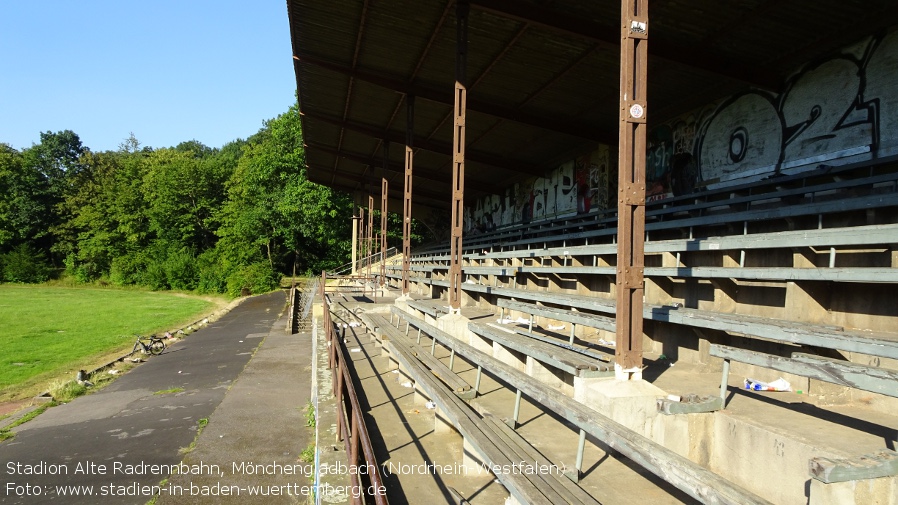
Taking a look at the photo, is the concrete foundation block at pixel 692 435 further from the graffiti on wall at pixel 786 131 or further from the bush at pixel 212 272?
the bush at pixel 212 272

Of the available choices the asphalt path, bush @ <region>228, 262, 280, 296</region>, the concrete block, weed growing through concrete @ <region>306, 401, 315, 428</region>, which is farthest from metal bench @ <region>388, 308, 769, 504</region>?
bush @ <region>228, 262, 280, 296</region>

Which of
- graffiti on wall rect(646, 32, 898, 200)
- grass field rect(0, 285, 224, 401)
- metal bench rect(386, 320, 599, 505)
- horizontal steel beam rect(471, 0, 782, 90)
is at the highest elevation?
horizontal steel beam rect(471, 0, 782, 90)

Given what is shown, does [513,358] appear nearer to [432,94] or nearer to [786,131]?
[786,131]

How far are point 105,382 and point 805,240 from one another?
19.7 m

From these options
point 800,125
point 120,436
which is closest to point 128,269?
point 120,436

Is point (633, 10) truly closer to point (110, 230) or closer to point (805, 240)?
Result: point (805, 240)

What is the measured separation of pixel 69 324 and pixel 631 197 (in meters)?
37.5

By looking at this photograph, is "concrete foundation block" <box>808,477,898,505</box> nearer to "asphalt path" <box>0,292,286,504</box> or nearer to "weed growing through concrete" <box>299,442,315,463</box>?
"weed growing through concrete" <box>299,442,315,463</box>

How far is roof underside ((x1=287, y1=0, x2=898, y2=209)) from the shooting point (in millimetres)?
9805

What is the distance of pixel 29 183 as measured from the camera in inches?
2486

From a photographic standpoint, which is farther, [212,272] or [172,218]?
[172,218]

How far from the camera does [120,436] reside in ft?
37.1

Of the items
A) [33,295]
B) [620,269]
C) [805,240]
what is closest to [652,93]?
[805,240]

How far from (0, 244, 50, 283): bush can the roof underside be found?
5328cm
